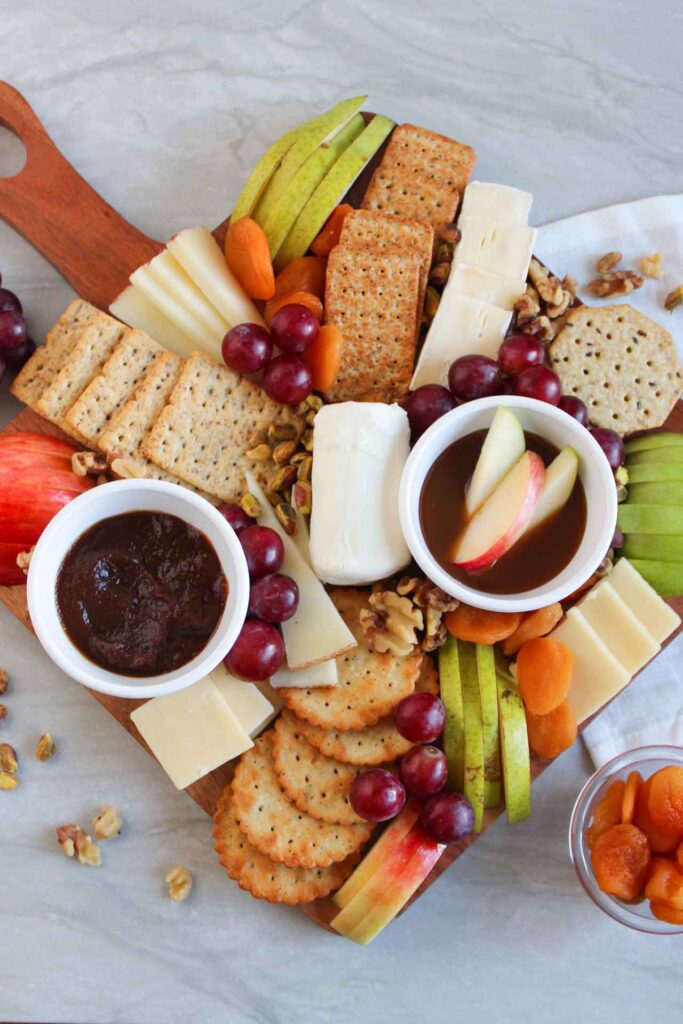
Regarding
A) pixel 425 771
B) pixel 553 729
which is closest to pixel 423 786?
pixel 425 771

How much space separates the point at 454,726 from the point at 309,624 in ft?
1.11

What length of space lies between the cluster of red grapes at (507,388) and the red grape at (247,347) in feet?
0.99

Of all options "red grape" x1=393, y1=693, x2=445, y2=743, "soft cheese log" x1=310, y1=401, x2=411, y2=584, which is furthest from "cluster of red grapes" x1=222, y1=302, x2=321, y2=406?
"red grape" x1=393, y1=693, x2=445, y2=743

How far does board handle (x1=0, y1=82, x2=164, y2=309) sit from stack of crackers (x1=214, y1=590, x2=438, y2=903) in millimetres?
942

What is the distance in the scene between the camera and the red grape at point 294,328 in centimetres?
188

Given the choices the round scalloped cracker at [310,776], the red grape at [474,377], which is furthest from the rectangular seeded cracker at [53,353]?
the round scalloped cracker at [310,776]

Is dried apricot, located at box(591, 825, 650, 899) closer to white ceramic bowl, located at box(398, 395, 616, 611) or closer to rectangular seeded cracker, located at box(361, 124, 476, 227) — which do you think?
white ceramic bowl, located at box(398, 395, 616, 611)

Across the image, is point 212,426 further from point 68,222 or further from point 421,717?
point 421,717

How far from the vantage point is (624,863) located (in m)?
1.78

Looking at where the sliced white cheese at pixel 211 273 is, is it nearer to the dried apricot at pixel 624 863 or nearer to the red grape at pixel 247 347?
the red grape at pixel 247 347

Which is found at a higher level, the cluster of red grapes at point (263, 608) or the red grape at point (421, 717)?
the cluster of red grapes at point (263, 608)

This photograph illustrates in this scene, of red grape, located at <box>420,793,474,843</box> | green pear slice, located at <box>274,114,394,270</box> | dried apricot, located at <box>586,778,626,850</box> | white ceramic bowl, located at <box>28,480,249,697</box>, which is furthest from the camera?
green pear slice, located at <box>274,114,394,270</box>

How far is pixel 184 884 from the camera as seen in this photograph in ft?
6.52

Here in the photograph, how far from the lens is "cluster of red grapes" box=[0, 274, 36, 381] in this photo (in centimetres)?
197
